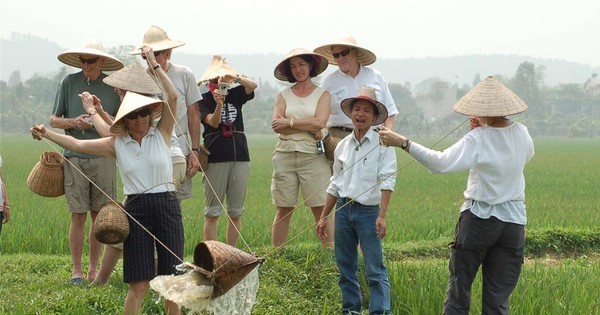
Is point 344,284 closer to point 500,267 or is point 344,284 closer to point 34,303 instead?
point 500,267

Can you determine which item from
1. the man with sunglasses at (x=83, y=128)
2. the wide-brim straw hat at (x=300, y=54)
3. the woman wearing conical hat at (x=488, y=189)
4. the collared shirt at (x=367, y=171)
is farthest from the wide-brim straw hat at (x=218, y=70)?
the woman wearing conical hat at (x=488, y=189)

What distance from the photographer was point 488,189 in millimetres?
4754

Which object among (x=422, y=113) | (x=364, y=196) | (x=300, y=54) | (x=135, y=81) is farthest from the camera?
(x=422, y=113)

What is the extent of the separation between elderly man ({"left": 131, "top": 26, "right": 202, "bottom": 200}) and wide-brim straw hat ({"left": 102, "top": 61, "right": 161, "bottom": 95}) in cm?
89

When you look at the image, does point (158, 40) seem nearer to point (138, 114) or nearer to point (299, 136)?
point (299, 136)

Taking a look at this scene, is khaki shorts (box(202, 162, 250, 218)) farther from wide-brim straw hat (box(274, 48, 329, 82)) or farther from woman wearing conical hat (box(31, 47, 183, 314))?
woman wearing conical hat (box(31, 47, 183, 314))

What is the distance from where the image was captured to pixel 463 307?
15.9 ft

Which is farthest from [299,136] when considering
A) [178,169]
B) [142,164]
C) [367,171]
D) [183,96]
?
[142,164]

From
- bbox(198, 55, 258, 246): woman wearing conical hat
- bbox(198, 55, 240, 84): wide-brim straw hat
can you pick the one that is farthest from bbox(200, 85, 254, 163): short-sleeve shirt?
bbox(198, 55, 240, 84): wide-brim straw hat

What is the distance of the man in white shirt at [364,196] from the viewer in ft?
17.7

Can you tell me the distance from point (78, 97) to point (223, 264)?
103 inches

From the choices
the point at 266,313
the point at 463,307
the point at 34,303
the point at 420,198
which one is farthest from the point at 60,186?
the point at 420,198

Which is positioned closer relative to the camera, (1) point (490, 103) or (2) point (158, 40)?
(1) point (490, 103)

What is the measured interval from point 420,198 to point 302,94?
807 centimetres
